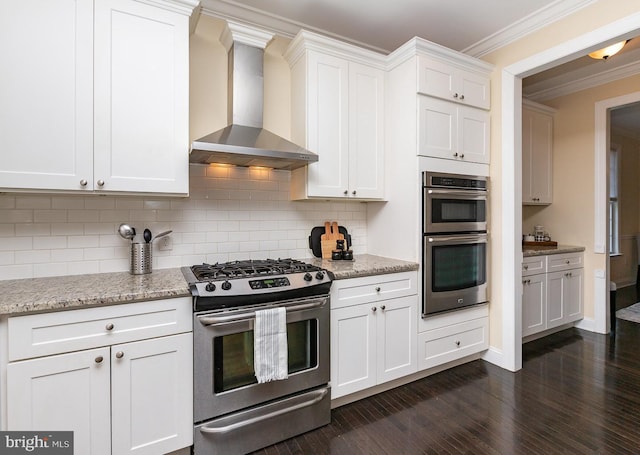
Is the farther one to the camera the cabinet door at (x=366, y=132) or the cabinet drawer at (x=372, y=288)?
the cabinet door at (x=366, y=132)

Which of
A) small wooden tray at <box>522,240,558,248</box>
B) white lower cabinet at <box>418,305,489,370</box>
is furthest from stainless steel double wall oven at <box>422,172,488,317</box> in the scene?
small wooden tray at <box>522,240,558,248</box>

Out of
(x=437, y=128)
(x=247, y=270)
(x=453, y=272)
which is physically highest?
(x=437, y=128)

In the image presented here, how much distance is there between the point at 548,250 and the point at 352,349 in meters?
2.52

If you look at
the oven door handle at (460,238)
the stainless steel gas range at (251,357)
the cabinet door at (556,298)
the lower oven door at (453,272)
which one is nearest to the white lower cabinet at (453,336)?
the lower oven door at (453,272)

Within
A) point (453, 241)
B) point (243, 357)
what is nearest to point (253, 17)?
point (453, 241)

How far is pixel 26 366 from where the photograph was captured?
1414 millimetres

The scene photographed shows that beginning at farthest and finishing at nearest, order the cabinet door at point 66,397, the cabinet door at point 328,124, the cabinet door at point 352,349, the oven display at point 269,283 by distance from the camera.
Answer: the cabinet door at point 328,124 < the cabinet door at point 352,349 < the oven display at point 269,283 < the cabinet door at point 66,397

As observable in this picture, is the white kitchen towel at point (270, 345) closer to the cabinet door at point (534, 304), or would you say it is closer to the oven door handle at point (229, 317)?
the oven door handle at point (229, 317)

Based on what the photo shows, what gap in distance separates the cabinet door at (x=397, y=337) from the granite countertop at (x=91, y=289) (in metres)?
0.38

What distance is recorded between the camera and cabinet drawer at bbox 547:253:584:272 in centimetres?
346

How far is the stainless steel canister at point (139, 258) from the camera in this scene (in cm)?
207

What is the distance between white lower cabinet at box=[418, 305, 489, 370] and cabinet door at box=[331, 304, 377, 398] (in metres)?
0.49

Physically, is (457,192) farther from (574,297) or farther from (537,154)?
(574,297)

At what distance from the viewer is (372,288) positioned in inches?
91.5
